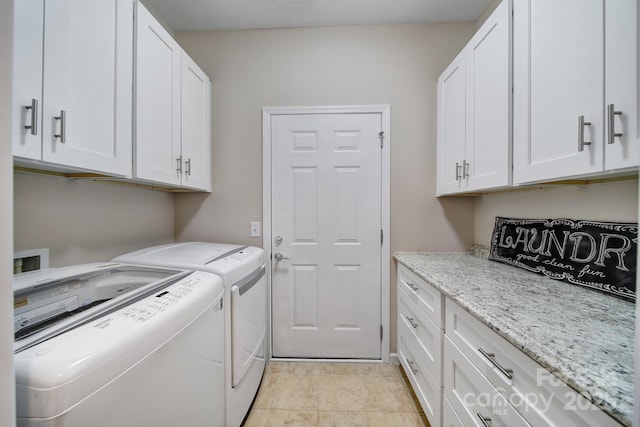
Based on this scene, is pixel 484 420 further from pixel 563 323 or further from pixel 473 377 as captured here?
pixel 563 323

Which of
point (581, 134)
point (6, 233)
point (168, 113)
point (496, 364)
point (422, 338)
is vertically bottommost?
point (422, 338)

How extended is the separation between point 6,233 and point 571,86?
63.1 inches

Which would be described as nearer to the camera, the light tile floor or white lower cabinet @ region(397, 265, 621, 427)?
white lower cabinet @ region(397, 265, 621, 427)

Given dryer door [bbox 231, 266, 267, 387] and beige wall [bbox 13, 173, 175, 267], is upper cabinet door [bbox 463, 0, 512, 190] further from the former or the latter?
beige wall [bbox 13, 173, 175, 267]

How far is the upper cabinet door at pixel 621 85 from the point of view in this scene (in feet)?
2.44

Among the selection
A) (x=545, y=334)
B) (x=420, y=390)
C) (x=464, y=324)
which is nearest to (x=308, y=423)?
(x=420, y=390)

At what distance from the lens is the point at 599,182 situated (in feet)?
3.78

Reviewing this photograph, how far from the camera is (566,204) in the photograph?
131cm

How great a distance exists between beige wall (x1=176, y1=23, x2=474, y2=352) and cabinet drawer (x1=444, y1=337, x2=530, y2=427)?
3.07 feet

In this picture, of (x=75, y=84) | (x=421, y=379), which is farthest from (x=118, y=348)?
(x=421, y=379)

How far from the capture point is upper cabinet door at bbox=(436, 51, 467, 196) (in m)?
1.68

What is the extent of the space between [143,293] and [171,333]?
23cm

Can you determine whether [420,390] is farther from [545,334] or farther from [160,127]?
[160,127]

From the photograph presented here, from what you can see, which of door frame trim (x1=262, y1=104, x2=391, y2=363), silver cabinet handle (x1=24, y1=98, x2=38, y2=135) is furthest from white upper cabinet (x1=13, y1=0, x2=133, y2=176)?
door frame trim (x1=262, y1=104, x2=391, y2=363)
